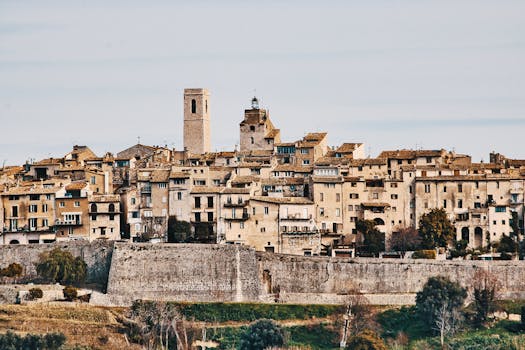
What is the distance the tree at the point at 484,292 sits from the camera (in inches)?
2965

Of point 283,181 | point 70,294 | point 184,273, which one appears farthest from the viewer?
point 283,181

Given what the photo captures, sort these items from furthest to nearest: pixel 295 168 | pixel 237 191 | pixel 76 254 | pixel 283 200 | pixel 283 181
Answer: pixel 295 168 < pixel 283 181 < pixel 237 191 < pixel 283 200 < pixel 76 254

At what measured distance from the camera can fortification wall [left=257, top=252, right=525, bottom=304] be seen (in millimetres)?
77750

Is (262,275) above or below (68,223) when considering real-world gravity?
below

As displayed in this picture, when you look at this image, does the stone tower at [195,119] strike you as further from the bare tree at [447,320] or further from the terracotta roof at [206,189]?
the bare tree at [447,320]

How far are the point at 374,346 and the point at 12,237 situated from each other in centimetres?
2131

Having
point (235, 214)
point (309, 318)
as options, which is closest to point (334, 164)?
Result: point (235, 214)

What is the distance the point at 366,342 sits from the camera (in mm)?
72125

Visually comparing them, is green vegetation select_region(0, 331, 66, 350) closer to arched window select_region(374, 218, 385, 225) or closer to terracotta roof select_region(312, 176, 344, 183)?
terracotta roof select_region(312, 176, 344, 183)

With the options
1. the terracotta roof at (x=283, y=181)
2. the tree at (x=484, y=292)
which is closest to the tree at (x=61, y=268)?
the terracotta roof at (x=283, y=181)

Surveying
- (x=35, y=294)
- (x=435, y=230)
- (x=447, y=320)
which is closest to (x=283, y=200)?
(x=435, y=230)

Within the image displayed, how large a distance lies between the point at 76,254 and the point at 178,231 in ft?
17.4

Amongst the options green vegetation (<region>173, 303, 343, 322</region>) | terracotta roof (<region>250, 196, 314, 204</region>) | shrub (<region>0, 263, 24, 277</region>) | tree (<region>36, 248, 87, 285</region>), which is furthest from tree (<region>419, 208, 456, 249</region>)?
shrub (<region>0, 263, 24, 277</region>)

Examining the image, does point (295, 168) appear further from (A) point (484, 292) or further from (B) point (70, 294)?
(B) point (70, 294)
